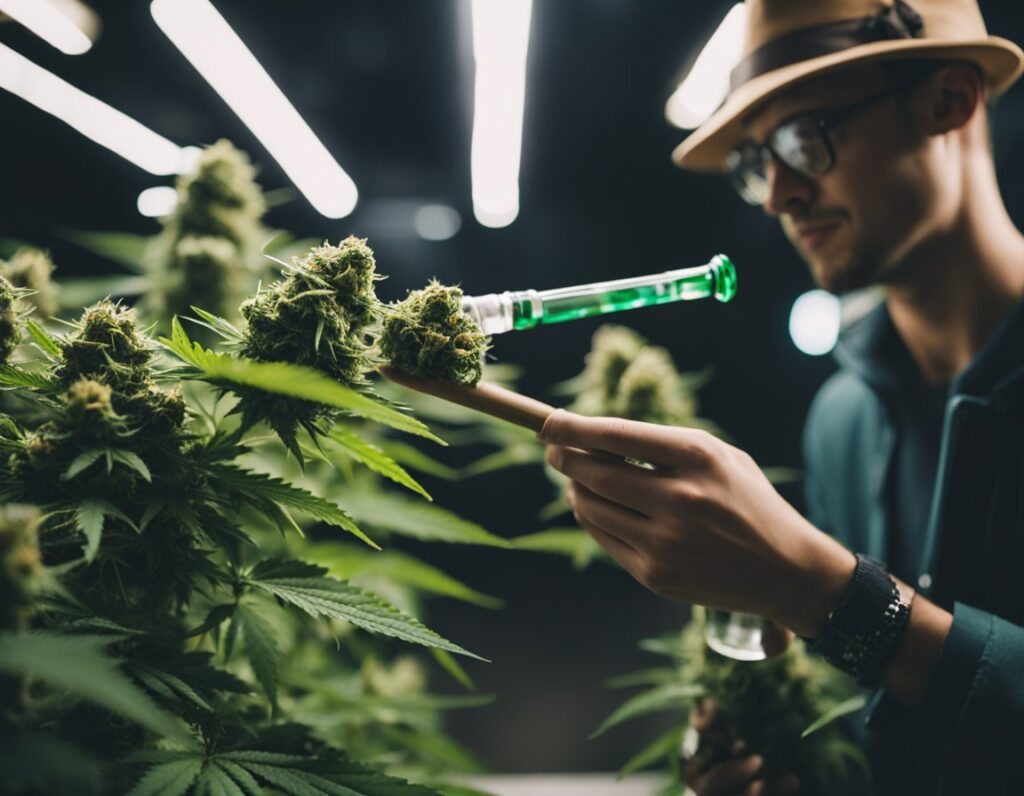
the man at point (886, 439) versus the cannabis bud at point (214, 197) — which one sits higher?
the cannabis bud at point (214, 197)

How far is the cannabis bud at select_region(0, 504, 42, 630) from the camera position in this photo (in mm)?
A: 382

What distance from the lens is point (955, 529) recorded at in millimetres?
1003

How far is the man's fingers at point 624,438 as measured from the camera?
0.64m

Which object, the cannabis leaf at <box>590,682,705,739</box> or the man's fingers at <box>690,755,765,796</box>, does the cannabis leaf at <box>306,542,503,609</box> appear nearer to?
the cannabis leaf at <box>590,682,705,739</box>

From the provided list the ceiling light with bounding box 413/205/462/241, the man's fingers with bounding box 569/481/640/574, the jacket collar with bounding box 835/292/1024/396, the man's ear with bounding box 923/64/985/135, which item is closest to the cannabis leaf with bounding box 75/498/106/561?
the man's fingers with bounding box 569/481/640/574

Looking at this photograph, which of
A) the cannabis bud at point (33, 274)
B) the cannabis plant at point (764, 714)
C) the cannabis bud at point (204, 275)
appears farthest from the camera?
the cannabis bud at point (204, 275)

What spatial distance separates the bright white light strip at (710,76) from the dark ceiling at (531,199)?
0.27 metres

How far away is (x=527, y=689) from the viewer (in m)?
3.48

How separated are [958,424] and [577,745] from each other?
2.67 m

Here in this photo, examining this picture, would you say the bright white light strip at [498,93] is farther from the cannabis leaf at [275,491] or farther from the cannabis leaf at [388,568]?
the cannabis leaf at [275,491]

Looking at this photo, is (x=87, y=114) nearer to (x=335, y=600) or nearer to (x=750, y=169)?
(x=750, y=169)

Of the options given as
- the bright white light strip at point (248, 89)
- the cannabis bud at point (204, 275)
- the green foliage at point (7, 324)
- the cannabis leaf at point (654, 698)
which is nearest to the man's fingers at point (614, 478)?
the cannabis leaf at point (654, 698)

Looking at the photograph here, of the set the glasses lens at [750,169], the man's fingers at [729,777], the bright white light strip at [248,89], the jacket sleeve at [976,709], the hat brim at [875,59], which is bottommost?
the man's fingers at [729,777]

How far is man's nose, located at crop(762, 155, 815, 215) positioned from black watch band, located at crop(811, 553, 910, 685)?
0.63 meters
